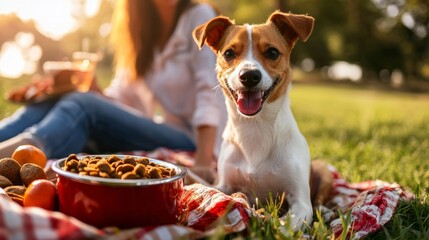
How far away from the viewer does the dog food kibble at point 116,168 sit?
2079 millimetres

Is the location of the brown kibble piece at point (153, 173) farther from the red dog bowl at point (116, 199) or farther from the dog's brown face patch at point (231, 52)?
the dog's brown face patch at point (231, 52)

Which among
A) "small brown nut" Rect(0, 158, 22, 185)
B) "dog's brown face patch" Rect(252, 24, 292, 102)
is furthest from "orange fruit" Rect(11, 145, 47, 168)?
"dog's brown face patch" Rect(252, 24, 292, 102)

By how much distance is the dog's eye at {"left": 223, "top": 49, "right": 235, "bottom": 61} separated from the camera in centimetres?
284

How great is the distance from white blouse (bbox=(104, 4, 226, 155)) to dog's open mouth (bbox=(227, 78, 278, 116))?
1428 mm

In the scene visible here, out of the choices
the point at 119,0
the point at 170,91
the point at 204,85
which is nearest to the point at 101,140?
the point at 170,91

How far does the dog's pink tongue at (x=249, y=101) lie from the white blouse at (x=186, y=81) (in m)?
1.43

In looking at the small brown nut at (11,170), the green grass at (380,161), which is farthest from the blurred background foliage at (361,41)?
the small brown nut at (11,170)

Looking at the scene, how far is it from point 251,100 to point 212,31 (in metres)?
0.67

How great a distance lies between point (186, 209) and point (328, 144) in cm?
331

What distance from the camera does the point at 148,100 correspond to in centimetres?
493

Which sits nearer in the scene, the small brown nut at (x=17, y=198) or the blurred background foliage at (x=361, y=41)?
the small brown nut at (x=17, y=198)

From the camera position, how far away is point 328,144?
5.37 meters

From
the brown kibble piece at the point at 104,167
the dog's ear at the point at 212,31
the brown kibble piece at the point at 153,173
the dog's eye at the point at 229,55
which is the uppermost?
the dog's ear at the point at 212,31

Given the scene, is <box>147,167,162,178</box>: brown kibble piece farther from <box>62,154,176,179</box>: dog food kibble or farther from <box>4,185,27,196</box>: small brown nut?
<box>4,185,27,196</box>: small brown nut
